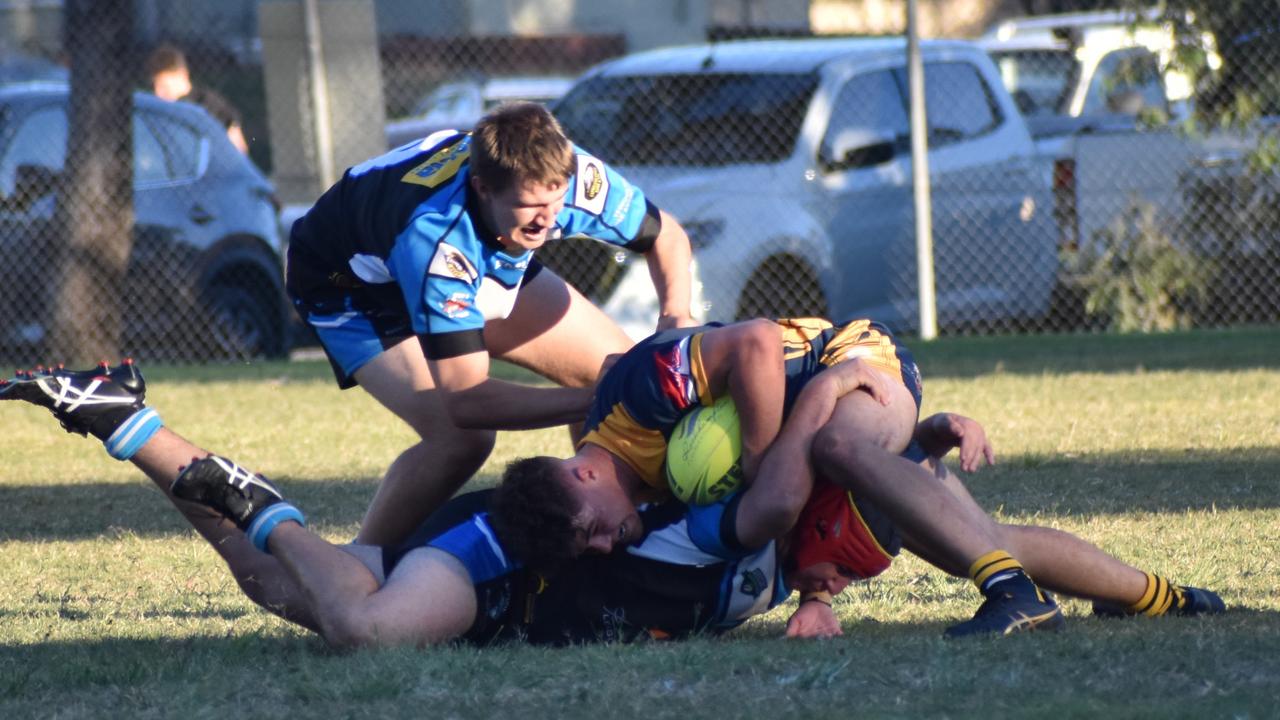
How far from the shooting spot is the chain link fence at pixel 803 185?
1070 centimetres

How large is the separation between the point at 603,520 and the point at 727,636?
0.51m

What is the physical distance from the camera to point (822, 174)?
10719mm

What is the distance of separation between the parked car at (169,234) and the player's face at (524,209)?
7129mm

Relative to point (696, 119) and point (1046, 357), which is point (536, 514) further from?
point (1046, 357)

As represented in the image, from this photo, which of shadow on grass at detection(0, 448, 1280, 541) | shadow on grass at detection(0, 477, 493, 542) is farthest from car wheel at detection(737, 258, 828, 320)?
shadow on grass at detection(0, 477, 493, 542)

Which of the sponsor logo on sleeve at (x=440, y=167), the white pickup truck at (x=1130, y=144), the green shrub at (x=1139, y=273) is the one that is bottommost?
the green shrub at (x=1139, y=273)

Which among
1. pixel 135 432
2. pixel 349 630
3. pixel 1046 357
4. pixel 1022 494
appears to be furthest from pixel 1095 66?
pixel 349 630

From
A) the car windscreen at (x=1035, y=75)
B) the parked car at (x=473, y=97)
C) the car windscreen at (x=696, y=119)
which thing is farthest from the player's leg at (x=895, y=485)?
the parked car at (x=473, y=97)

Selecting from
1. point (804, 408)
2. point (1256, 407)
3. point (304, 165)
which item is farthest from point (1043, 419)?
point (304, 165)

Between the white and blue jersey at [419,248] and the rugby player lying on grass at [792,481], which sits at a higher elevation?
the white and blue jersey at [419,248]

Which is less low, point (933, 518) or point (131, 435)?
point (131, 435)

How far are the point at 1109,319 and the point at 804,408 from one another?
26.5 ft

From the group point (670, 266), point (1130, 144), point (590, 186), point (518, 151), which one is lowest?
point (1130, 144)

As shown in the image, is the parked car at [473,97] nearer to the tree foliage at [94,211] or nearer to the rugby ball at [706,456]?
the tree foliage at [94,211]
